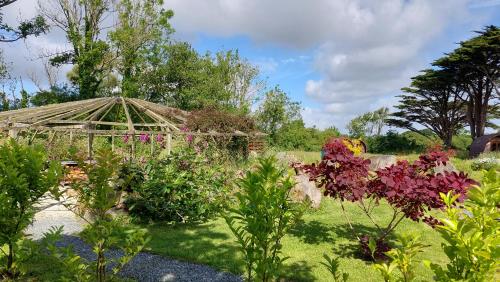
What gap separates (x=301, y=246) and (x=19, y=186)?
154 inches

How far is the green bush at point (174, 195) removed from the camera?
674 cm

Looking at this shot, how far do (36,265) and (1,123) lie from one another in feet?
30.4

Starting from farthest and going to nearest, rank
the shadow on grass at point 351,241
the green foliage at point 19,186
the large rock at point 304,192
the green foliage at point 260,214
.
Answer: the large rock at point 304,192 < the shadow on grass at point 351,241 < the green foliage at point 19,186 < the green foliage at point 260,214

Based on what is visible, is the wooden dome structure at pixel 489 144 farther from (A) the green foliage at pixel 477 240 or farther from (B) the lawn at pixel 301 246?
(A) the green foliage at pixel 477 240

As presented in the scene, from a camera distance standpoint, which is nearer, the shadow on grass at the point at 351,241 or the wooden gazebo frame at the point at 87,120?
the shadow on grass at the point at 351,241

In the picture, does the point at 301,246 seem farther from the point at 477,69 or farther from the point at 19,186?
the point at 477,69

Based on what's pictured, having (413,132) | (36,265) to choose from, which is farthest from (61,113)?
(413,132)

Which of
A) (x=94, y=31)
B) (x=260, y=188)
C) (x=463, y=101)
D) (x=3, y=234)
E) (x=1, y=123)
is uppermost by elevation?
(x=94, y=31)

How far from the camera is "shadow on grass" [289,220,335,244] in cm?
595

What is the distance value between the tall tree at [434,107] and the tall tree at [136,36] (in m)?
19.1

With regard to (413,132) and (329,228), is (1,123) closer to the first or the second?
(329,228)

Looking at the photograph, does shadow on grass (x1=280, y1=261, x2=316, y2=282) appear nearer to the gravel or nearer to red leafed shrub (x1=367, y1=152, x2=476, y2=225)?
the gravel

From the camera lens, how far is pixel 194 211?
6797mm

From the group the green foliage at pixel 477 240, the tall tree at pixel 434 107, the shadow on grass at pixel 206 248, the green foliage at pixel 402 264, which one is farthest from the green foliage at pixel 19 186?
the tall tree at pixel 434 107
